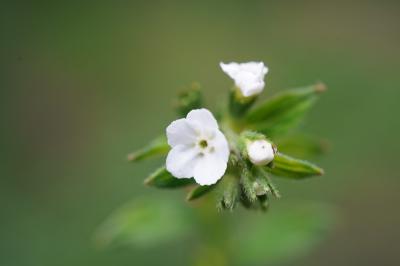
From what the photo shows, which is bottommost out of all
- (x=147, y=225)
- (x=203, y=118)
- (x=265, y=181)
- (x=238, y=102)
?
(x=265, y=181)

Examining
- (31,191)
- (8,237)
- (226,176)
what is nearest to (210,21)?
(31,191)

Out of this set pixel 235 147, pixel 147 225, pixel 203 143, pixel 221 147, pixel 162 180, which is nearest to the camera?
pixel 221 147

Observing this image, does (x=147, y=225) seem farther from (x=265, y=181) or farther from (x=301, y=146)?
(x=265, y=181)

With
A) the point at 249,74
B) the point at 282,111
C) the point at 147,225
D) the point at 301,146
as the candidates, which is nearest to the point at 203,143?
→ the point at 249,74

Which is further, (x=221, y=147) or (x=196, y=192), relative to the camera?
(x=196, y=192)

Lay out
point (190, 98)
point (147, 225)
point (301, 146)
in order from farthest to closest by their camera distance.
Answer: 1. point (147, 225)
2. point (301, 146)
3. point (190, 98)

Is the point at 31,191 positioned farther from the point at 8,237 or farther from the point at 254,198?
the point at 254,198

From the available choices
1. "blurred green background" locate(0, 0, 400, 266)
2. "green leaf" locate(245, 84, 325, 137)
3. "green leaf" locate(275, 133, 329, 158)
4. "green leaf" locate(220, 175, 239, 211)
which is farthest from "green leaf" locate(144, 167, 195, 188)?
"blurred green background" locate(0, 0, 400, 266)
